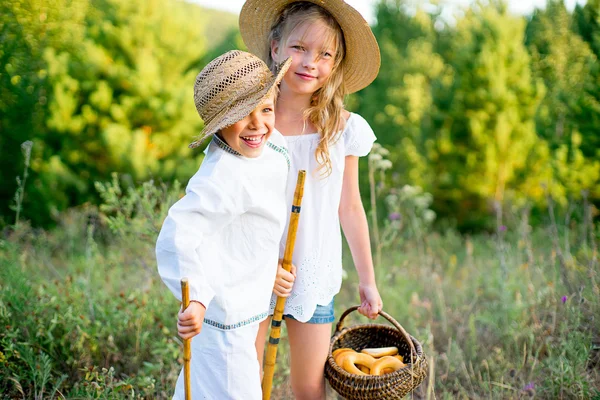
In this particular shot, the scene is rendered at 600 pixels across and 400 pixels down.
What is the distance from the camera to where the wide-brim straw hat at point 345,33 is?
214 centimetres

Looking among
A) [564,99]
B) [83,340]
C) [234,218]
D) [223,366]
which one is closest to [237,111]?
[234,218]

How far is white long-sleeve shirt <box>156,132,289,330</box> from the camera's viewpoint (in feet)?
5.39

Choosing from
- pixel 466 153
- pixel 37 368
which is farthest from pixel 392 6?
pixel 37 368

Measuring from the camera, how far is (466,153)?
786 centimetres

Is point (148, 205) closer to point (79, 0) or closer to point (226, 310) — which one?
point (226, 310)

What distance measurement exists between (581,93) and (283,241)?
4.95 meters

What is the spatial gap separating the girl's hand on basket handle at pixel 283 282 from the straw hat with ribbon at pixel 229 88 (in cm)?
58

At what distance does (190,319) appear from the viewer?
1602 millimetres

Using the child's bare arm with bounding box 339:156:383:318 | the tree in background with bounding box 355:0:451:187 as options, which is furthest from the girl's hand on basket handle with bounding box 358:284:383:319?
the tree in background with bounding box 355:0:451:187

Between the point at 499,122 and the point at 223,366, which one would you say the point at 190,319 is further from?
the point at 499,122

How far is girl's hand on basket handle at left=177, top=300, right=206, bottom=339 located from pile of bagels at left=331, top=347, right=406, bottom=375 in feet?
2.86

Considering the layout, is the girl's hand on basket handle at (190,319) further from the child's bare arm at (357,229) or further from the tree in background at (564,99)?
the tree in background at (564,99)

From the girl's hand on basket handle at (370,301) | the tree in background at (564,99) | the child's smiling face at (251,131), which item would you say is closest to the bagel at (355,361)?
the girl's hand on basket handle at (370,301)

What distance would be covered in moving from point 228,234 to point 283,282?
0.34m
